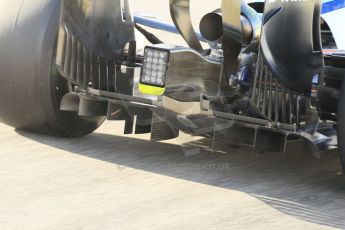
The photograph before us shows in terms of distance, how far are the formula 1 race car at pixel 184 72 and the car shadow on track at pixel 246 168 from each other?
0.21 meters

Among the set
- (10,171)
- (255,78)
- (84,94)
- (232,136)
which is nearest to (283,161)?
(232,136)

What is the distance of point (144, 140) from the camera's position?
247 inches

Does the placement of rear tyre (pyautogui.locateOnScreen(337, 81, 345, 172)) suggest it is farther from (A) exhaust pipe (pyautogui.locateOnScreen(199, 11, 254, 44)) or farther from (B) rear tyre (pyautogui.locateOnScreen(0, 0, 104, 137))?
(B) rear tyre (pyautogui.locateOnScreen(0, 0, 104, 137))

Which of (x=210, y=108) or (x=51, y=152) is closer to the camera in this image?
(x=210, y=108)

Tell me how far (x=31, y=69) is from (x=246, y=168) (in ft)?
5.27

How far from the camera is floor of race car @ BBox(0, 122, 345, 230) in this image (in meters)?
4.35

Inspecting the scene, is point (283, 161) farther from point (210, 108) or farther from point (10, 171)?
point (10, 171)

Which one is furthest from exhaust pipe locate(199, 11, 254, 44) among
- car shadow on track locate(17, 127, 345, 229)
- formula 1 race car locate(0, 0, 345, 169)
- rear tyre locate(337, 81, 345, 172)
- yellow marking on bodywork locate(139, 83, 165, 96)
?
car shadow on track locate(17, 127, 345, 229)

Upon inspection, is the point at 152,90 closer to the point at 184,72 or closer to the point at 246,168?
the point at 184,72

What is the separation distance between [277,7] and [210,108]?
78 cm

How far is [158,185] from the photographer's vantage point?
5020 mm

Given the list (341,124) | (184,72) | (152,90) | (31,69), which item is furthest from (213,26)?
(31,69)

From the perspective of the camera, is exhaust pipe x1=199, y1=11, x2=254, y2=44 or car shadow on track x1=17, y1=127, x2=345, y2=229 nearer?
car shadow on track x1=17, y1=127, x2=345, y2=229

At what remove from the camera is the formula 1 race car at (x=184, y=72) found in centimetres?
475
